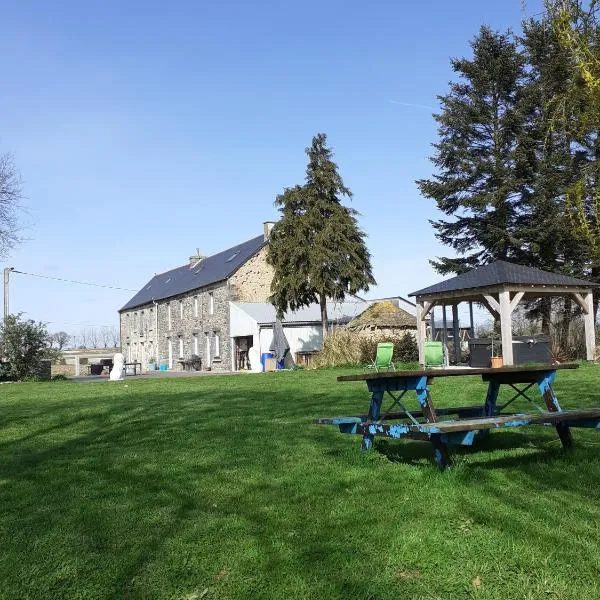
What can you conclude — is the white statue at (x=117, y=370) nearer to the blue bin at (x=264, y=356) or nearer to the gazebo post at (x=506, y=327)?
the blue bin at (x=264, y=356)

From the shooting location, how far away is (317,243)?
90.7 feet

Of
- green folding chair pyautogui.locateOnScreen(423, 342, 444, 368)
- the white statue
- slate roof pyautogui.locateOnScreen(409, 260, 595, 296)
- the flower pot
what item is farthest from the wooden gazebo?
the white statue

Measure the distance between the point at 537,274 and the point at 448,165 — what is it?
1236 centimetres

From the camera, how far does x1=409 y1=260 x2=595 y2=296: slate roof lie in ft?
61.9

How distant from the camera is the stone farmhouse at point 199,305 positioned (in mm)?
35844

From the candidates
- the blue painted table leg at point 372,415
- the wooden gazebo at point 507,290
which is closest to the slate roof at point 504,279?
the wooden gazebo at point 507,290

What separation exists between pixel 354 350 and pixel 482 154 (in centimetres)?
1279

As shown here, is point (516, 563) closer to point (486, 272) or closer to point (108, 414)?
point (108, 414)

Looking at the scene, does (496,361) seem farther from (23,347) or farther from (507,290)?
(23,347)

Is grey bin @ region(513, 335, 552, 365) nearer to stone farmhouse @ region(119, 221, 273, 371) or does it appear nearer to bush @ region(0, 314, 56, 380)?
bush @ region(0, 314, 56, 380)

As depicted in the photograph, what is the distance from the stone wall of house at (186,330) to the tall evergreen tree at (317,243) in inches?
322

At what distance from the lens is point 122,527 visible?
3.69 m

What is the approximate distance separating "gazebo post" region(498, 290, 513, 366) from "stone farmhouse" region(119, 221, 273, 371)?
1905 cm

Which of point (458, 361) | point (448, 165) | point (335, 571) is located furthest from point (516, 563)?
point (448, 165)
